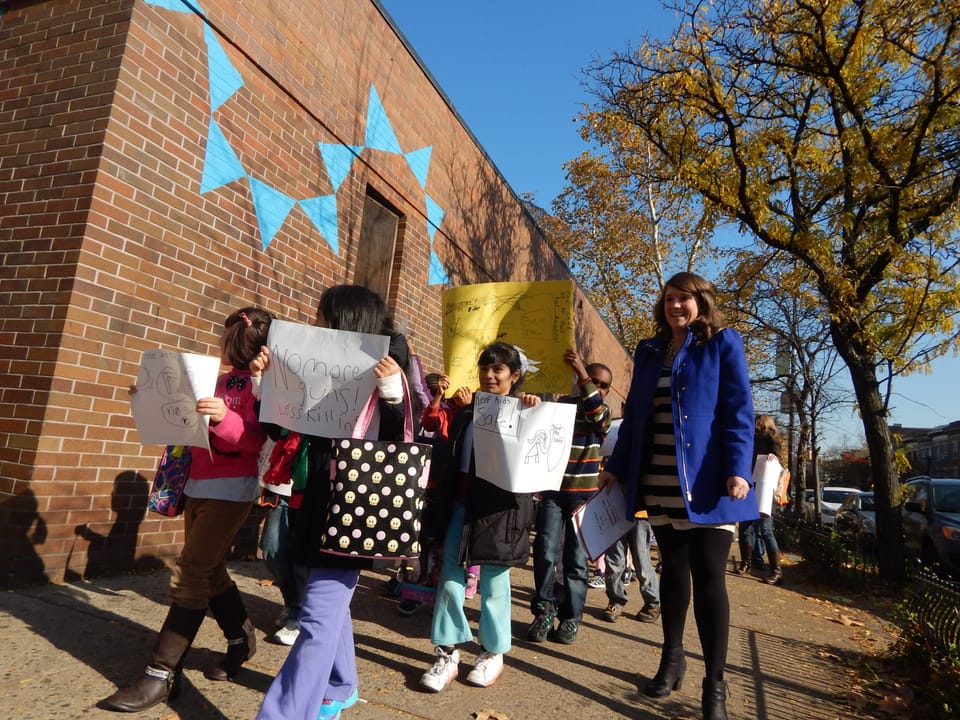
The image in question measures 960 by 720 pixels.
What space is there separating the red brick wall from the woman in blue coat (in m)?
3.12

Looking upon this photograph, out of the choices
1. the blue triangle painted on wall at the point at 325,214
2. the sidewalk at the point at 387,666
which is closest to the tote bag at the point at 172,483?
the sidewalk at the point at 387,666

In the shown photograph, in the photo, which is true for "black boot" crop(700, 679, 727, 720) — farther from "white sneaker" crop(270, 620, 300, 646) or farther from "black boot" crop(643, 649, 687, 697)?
"white sneaker" crop(270, 620, 300, 646)

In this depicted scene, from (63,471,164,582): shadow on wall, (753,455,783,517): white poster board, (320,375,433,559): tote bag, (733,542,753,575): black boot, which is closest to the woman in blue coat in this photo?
(320,375,433,559): tote bag

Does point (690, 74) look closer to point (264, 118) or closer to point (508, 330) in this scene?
point (264, 118)

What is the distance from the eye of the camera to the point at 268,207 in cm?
541

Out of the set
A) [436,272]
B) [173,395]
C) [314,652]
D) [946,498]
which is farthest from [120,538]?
[946,498]

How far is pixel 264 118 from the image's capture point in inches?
209

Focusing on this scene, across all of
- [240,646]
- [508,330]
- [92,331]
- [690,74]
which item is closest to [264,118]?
[92,331]

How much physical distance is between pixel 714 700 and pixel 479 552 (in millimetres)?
1216

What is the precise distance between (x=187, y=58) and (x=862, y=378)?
944 cm

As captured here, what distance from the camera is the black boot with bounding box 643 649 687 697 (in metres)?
3.25

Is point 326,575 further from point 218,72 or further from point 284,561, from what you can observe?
point 218,72

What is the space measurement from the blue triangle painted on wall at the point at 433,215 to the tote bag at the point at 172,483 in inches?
231

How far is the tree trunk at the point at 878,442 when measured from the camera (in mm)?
9102
